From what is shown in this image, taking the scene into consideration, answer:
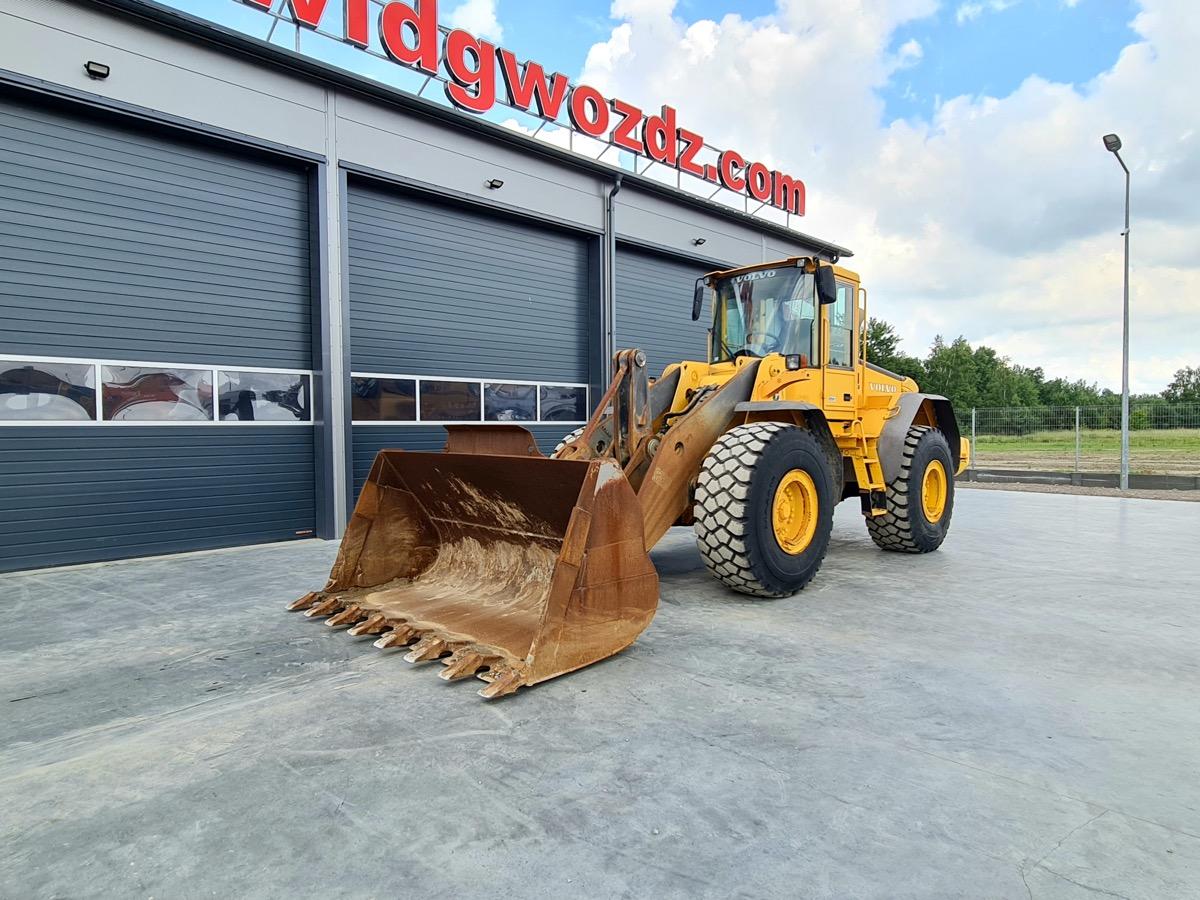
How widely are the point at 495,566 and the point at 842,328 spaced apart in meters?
4.24

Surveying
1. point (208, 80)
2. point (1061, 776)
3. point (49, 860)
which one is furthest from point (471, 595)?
point (208, 80)

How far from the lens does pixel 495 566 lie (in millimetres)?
4910

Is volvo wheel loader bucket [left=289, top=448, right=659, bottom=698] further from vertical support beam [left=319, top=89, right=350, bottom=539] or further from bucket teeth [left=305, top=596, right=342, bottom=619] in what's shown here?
vertical support beam [left=319, top=89, right=350, bottom=539]

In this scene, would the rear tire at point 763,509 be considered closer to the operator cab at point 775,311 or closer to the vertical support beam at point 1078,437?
the operator cab at point 775,311

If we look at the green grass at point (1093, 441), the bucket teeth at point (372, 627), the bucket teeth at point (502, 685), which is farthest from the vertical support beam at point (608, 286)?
the green grass at point (1093, 441)

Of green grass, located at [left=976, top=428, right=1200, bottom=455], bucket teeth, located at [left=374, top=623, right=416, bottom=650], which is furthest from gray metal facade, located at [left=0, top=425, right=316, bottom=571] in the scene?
green grass, located at [left=976, top=428, right=1200, bottom=455]

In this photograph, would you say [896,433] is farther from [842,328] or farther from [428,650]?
[428,650]

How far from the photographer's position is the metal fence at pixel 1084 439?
18125 millimetres

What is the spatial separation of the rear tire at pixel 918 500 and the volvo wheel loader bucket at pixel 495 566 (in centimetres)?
424

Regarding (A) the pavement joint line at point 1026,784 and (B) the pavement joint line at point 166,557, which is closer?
(A) the pavement joint line at point 1026,784

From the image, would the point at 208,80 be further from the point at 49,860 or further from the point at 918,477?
the point at 918,477

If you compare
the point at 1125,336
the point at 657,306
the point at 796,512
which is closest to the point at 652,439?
the point at 796,512

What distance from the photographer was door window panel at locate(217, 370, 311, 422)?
27.8 feet

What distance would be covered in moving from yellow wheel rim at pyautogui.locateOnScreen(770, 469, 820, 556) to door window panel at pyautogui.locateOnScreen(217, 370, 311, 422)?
6.42 m
